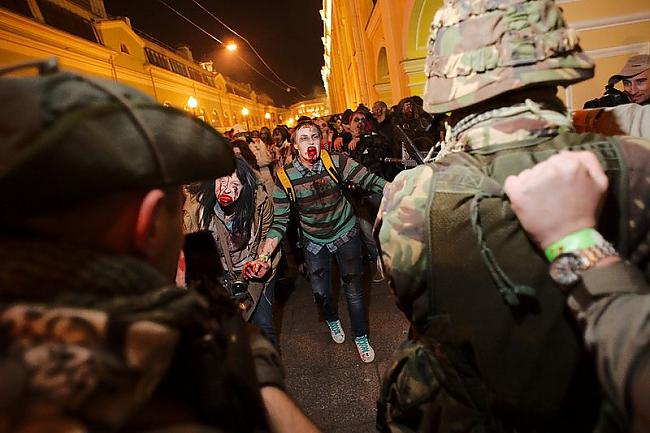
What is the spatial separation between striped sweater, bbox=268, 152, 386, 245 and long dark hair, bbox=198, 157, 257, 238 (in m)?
0.23

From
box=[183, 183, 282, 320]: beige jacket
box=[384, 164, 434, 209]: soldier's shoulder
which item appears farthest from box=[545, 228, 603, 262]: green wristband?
box=[183, 183, 282, 320]: beige jacket

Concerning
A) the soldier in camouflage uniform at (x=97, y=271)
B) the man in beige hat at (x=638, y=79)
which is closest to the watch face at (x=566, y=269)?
the soldier in camouflage uniform at (x=97, y=271)

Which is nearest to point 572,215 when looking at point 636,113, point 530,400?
point 530,400

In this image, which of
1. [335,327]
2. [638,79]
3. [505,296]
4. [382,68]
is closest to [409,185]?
[505,296]

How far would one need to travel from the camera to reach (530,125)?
1.17 meters

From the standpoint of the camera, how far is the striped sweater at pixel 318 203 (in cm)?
331

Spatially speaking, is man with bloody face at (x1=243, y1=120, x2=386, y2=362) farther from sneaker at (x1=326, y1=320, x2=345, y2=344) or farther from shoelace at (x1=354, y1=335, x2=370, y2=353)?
sneaker at (x1=326, y1=320, x2=345, y2=344)

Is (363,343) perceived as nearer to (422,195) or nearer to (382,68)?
(422,195)

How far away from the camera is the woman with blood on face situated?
121 inches

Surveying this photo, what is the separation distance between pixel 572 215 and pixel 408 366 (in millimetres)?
870

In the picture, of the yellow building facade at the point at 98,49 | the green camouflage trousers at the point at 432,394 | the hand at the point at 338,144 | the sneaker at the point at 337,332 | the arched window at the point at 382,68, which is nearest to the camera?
the green camouflage trousers at the point at 432,394

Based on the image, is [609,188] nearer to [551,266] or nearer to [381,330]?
[551,266]

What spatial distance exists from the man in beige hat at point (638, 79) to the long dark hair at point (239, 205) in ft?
11.5

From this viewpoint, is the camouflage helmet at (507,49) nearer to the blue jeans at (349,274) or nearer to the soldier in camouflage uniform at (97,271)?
the soldier in camouflage uniform at (97,271)
